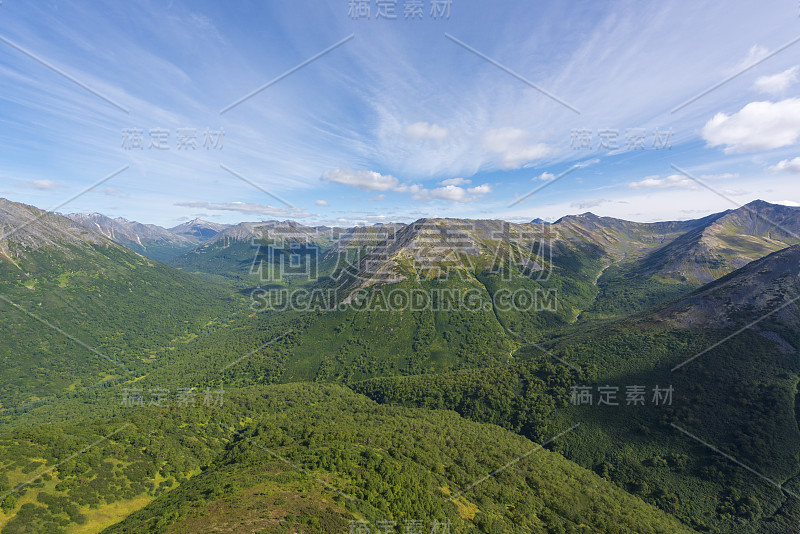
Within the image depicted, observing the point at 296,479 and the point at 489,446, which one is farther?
the point at 489,446

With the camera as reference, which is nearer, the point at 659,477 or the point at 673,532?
the point at 673,532

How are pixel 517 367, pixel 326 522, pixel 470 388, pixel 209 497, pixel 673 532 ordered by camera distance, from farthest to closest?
1. pixel 517 367
2. pixel 470 388
3. pixel 673 532
4. pixel 209 497
5. pixel 326 522

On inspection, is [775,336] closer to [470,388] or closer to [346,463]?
[470,388]

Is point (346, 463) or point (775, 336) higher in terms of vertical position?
point (775, 336)

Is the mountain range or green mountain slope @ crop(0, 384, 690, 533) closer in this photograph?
green mountain slope @ crop(0, 384, 690, 533)

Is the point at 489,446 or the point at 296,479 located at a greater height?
the point at 296,479

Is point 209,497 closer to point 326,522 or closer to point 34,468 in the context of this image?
point 326,522

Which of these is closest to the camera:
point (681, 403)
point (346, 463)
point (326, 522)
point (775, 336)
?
point (326, 522)

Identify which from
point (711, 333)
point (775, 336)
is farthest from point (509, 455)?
point (775, 336)

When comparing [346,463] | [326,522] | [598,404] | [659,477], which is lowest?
[659,477]

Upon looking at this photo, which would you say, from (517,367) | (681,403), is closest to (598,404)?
(681,403)

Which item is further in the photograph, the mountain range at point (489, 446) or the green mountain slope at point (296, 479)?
the mountain range at point (489, 446)
